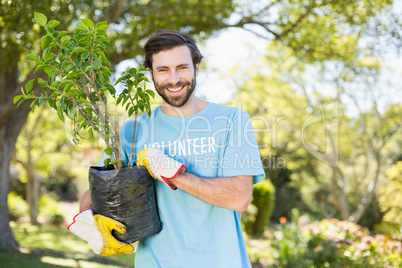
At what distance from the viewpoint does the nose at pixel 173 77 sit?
1854 mm

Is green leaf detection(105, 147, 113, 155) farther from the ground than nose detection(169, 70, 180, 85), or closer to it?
closer to it

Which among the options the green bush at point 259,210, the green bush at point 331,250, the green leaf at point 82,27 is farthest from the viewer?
the green bush at point 259,210

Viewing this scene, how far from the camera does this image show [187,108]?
6.37 feet

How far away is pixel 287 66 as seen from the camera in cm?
1281

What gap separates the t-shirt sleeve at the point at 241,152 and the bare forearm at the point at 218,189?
52 mm

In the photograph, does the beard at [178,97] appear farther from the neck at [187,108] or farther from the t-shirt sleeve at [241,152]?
the t-shirt sleeve at [241,152]

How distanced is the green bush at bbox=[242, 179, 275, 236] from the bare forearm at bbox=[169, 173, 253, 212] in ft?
→ 35.2

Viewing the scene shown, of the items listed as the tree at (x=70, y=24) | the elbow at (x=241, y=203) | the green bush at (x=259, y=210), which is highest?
the tree at (x=70, y=24)

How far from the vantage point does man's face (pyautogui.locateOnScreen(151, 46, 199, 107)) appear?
187cm

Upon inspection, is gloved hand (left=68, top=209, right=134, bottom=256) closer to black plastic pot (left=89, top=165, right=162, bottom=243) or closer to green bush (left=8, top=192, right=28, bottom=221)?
black plastic pot (left=89, top=165, right=162, bottom=243)

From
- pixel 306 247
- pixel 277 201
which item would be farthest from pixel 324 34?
pixel 277 201

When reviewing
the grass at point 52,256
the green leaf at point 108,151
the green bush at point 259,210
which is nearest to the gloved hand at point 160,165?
the green leaf at point 108,151

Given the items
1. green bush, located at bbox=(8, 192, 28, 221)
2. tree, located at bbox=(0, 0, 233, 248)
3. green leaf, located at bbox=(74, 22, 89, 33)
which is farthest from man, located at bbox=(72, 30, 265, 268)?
green bush, located at bbox=(8, 192, 28, 221)

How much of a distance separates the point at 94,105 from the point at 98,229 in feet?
2.01
